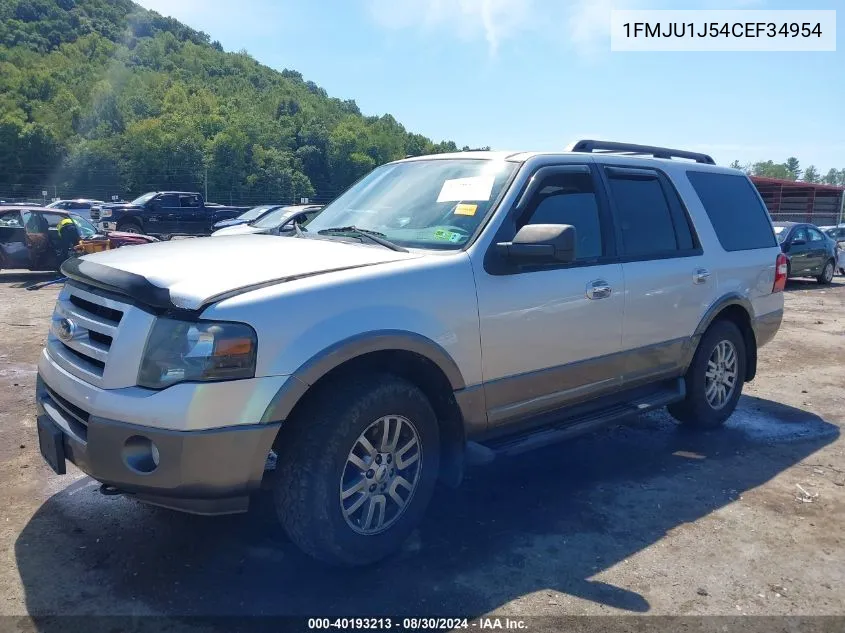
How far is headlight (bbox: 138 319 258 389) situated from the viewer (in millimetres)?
2766

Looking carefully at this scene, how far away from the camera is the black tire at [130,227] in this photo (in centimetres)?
2548

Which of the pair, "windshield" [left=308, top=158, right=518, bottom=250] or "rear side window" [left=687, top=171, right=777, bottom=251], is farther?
"rear side window" [left=687, top=171, right=777, bottom=251]

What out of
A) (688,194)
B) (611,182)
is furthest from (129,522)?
(688,194)

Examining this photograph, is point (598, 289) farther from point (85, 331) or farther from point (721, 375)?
point (85, 331)

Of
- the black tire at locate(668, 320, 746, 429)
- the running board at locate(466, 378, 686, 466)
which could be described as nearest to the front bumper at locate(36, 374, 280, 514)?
the running board at locate(466, 378, 686, 466)

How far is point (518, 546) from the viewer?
355 cm

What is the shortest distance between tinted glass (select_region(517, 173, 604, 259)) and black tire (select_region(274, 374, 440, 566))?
4.86ft

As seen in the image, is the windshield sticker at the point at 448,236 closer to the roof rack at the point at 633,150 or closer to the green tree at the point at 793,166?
the roof rack at the point at 633,150

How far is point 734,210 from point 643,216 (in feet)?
4.44

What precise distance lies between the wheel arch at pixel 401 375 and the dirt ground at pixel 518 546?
53 cm

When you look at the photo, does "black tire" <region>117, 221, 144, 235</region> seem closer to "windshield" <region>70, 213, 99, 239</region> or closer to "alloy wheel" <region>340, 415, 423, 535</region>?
"windshield" <region>70, 213, 99, 239</region>

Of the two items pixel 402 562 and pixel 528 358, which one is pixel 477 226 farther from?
pixel 402 562

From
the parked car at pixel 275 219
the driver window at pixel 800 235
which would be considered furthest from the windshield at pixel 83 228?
the driver window at pixel 800 235

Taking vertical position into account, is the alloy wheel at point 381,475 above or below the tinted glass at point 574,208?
below
